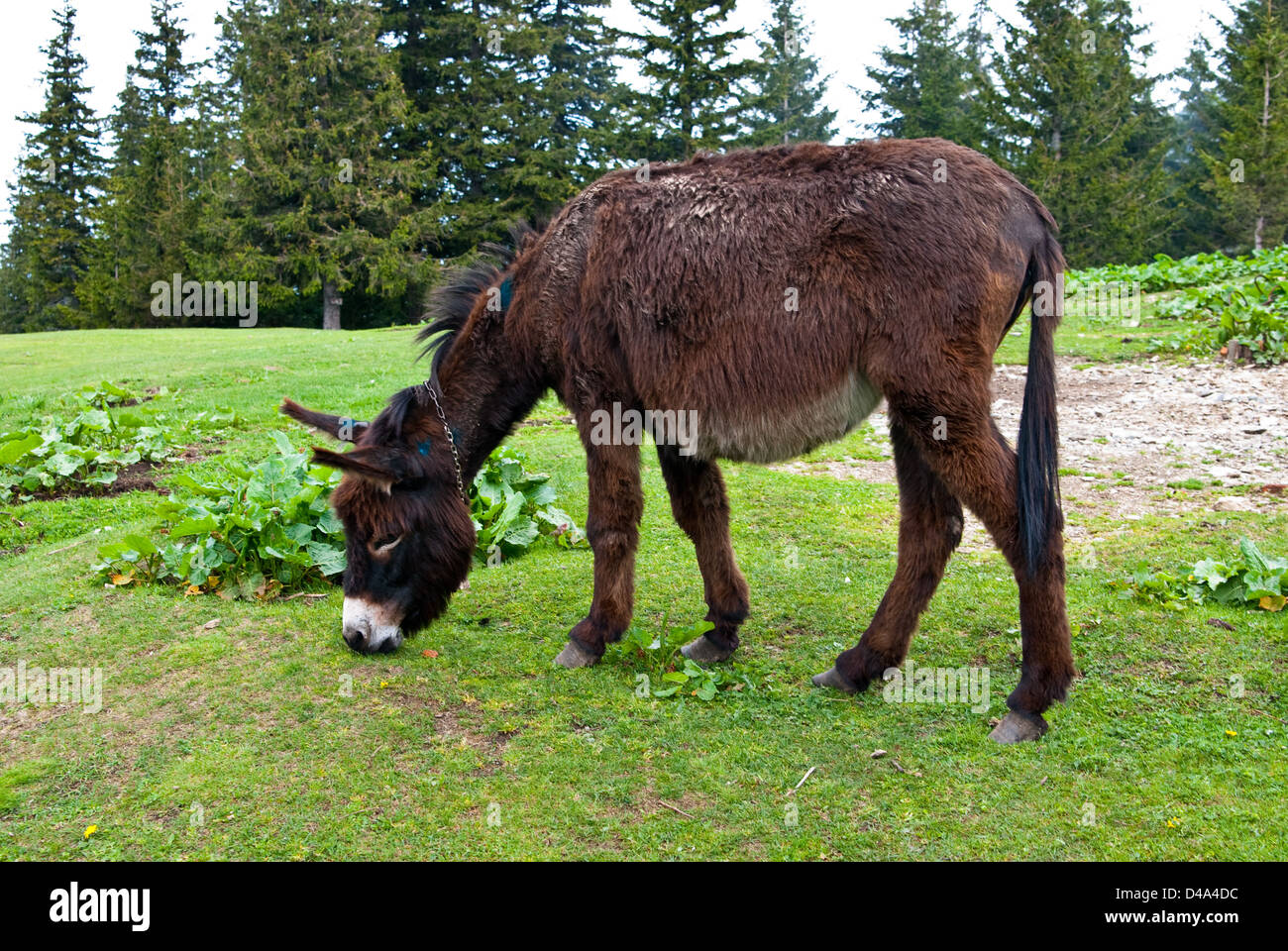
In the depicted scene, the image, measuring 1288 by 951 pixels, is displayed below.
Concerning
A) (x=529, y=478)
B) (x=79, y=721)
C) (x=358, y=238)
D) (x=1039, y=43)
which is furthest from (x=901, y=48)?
(x=79, y=721)

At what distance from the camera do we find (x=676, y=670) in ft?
16.1

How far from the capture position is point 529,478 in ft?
23.0

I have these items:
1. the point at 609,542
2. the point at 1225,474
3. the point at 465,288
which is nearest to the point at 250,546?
the point at 465,288

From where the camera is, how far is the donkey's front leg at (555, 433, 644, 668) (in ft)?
15.4

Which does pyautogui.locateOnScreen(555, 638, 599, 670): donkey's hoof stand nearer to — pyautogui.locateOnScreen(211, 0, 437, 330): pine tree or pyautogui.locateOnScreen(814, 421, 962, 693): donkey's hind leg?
pyautogui.locateOnScreen(814, 421, 962, 693): donkey's hind leg

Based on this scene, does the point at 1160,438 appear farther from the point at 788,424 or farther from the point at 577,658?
the point at 577,658

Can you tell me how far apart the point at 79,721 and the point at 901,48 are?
1885 inches

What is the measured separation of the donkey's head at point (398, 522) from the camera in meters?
4.65

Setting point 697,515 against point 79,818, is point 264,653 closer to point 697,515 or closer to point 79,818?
point 79,818

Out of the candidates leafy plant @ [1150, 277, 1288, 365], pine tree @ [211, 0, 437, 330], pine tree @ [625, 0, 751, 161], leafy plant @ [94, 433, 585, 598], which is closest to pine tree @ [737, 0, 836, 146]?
pine tree @ [625, 0, 751, 161]

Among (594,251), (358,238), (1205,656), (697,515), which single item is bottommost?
(1205,656)

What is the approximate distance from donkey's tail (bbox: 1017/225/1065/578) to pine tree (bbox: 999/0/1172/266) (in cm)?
3007

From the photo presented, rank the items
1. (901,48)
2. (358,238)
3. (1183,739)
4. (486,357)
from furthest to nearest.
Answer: (901,48) → (358,238) → (486,357) → (1183,739)

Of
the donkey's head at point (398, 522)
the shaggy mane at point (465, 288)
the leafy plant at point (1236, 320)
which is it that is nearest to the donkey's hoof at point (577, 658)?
the donkey's head at point (398, 522)
